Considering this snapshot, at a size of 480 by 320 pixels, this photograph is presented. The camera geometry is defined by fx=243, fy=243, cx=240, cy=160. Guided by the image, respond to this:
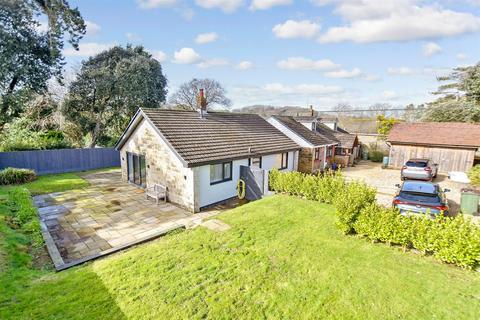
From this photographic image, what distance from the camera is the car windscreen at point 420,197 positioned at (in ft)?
30.1

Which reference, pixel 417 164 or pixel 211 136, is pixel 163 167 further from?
pixel 417 164

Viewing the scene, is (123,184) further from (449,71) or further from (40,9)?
(449,71)

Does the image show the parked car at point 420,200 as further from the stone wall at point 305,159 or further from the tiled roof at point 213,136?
the stone wall at point 305,159

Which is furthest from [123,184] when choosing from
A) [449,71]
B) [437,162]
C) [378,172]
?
[449,71]

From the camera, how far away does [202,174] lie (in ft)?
38.3

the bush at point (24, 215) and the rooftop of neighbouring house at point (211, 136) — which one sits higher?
the rooftop of neighbouring house at point (211, 136)

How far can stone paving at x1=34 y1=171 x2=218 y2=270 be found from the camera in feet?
25.8

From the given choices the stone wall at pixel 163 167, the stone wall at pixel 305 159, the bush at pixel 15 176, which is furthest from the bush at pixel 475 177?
the bush at pixel 15 176

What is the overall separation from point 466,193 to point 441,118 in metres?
20.1

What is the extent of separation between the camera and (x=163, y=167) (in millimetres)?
12719

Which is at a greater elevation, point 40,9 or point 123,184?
point 40,9

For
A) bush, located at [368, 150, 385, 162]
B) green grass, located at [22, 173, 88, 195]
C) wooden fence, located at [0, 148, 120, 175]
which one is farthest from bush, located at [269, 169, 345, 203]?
bush, located at [368, 150, 385, 162]

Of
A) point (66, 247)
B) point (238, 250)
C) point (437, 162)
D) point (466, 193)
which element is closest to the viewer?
point (238, 250)

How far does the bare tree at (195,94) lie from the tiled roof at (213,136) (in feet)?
103
